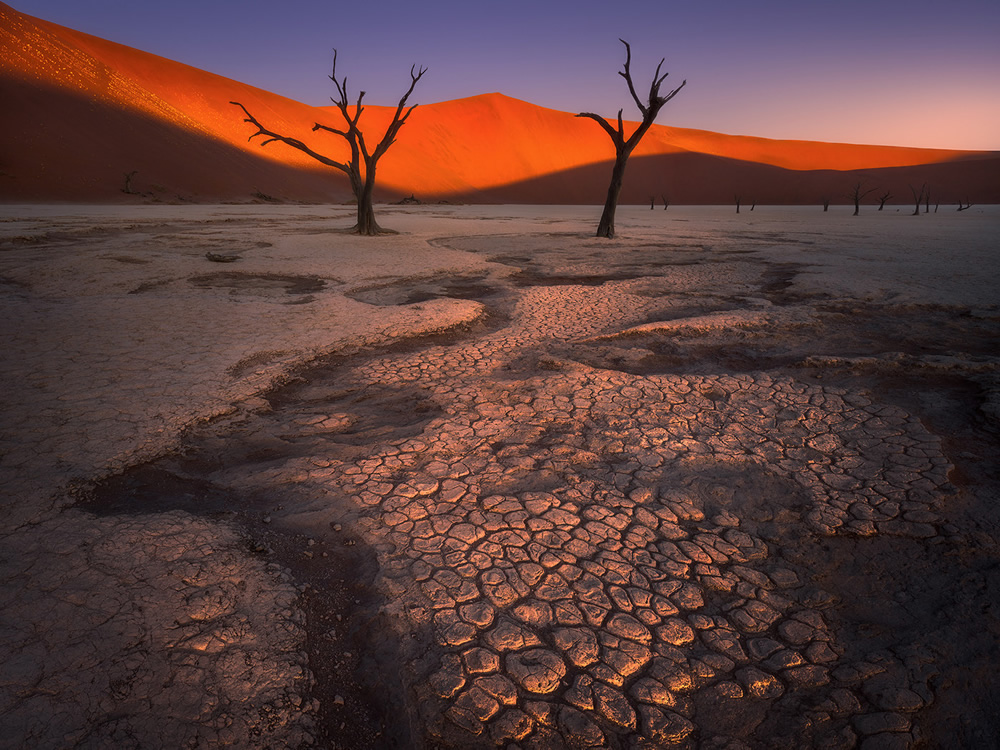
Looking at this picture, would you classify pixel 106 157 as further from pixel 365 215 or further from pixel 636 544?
A: pixel 636 544

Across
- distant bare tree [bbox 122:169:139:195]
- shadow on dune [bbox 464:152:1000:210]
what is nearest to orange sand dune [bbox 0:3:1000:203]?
shadow on dune [bbox 464:152:1000:210]

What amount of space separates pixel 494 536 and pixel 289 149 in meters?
51.6

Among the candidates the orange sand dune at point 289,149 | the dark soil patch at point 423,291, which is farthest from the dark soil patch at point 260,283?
the orange sand dune at point 289,149

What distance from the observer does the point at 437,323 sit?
14.3 feet

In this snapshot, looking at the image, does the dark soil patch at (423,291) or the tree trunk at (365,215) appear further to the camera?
the tree trunk at (365,215)

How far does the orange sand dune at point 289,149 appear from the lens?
28828mm

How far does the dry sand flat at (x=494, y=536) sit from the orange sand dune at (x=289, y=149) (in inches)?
1199

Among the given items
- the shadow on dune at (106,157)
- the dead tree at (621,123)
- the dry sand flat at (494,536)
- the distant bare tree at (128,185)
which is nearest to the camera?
the dry sand flat at (494,536)

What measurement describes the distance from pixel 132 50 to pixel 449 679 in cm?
6606

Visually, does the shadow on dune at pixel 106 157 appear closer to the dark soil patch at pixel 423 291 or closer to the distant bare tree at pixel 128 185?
the distant bare tree at pixel 128 185

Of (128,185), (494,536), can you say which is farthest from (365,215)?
(128,185)

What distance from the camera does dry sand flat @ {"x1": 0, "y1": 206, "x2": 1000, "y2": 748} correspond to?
124 cm

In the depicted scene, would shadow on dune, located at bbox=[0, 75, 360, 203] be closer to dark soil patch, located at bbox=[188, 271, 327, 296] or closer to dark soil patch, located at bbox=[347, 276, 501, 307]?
dark soil patch, located at bbox=[188, 271, 327, 296]

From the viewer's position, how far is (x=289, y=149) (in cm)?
4541
